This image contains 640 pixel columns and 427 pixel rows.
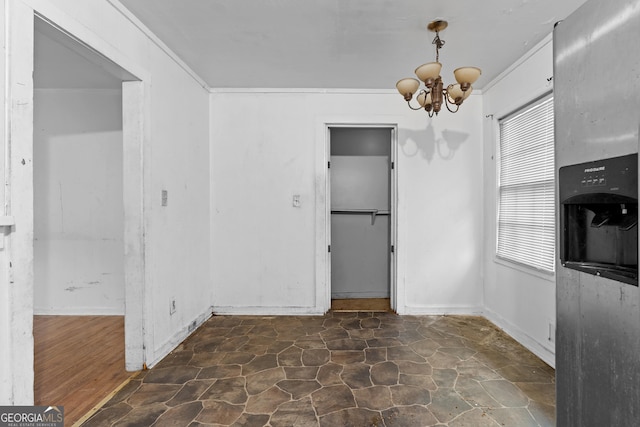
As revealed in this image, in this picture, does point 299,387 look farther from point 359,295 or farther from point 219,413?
point 359,295

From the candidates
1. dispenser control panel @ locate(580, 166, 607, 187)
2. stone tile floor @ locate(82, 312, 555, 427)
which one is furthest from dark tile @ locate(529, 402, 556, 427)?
dispenser control panel @ locate(580, 166, 607, 187)

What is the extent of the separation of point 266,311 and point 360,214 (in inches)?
74.4

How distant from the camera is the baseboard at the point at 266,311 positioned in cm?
361

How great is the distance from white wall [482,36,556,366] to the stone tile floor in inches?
7.3

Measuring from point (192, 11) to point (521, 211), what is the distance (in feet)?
10.9

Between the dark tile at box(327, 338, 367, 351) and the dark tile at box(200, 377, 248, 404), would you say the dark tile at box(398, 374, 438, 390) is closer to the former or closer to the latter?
the dark tile at box(327, 338, 367, 351)

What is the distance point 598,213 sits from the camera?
3.82 feet

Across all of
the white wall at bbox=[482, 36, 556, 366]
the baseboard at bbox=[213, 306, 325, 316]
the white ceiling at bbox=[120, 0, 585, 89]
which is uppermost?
the white ceiling at bbox=[120, 0, 585, 89]

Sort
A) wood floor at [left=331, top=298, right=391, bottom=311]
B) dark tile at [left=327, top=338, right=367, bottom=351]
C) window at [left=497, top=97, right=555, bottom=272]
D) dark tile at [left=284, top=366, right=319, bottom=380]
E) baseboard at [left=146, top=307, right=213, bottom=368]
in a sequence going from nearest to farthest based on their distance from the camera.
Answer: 1. dark tile at [left=284, top=366, right=319, bottom=380]
2. baseboard at [left=146, top=307, right=213, bottom=368]
3. window at [left=497, top=97, right=555, bottom=272]
4. dark tile at [left=327, top=338, right=367, bottom=351]
5. wood floor at [left=331, top=298, right=391, bottom=311]

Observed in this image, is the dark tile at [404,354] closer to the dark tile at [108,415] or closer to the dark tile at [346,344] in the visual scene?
the dark tile at [346,344]

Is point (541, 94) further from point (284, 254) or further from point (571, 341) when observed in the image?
point (284, 254)

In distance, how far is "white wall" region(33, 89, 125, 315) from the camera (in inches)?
139

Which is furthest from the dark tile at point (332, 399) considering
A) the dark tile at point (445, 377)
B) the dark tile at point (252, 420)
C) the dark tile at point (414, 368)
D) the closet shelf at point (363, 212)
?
the closet shelf at point (363, 212)

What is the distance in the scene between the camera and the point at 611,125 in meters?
1.05
